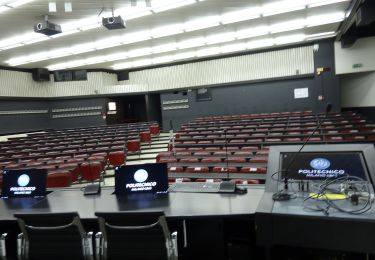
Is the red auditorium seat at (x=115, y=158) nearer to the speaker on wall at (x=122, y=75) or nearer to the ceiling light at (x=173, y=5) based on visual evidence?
the ceiling light at (x=173, y=5)

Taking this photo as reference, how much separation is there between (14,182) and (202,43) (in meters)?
11.0

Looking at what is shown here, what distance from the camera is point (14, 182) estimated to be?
2.70 meters

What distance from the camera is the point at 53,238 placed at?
1840 mm

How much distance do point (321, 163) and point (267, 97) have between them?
43.7ft

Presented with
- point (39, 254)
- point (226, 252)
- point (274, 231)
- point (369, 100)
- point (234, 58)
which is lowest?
point (226, 252)

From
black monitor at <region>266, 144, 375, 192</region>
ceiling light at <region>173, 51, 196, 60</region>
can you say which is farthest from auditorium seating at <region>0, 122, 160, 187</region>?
ceiling light at <region>173, 51, 196, 60</region>

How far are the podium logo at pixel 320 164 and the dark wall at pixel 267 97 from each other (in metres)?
13.1

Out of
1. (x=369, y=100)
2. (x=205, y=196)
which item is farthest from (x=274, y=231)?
(x=369, y=100)

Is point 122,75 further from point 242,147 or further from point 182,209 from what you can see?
point 182,209

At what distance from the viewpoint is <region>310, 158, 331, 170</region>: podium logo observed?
6.73 feet

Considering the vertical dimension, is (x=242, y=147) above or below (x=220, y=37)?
below

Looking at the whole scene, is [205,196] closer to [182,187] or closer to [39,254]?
[182,187]

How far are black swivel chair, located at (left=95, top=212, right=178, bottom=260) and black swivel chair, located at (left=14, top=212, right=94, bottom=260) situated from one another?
Result: 0.12 meters

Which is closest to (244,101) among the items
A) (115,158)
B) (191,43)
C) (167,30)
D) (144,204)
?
(191,43)
